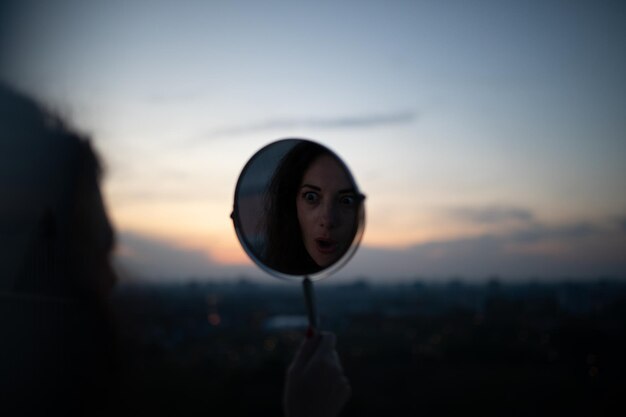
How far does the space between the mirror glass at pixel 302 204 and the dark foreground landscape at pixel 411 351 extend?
2.02m

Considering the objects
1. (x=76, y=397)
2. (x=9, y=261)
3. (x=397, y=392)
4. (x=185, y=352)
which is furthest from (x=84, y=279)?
(x=397, y=392)

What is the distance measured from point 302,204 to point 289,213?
0.15 ft

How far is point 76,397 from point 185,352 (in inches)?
34.1

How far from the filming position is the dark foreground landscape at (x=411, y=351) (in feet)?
11.8

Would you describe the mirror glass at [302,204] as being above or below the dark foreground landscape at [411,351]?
above

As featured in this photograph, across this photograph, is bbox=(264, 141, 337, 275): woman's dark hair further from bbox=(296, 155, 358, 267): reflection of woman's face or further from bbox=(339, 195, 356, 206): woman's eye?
bbox=(339, 195, 356, 206): woman's eye

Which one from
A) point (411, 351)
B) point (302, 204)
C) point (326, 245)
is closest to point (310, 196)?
point (302, 204)

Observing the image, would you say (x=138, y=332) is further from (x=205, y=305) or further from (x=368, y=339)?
(x=368, y=339)

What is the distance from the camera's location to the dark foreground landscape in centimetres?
360

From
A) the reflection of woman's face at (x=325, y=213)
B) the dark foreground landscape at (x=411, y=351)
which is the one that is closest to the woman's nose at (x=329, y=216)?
the reflection of woman's face at (x=325, y=213)

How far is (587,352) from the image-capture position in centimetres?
381

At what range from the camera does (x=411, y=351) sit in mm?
3980

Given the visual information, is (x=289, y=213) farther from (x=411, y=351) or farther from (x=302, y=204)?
(x=411, y=351)

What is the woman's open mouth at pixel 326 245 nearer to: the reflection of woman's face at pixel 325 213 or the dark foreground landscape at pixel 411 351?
the reflection of woman's face at pixel 325 213
